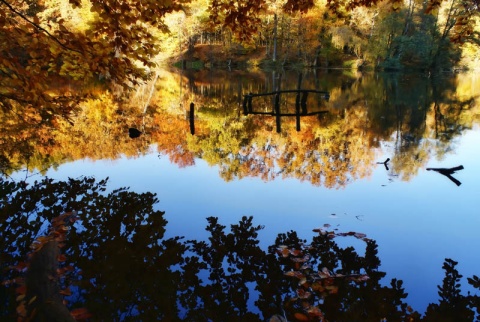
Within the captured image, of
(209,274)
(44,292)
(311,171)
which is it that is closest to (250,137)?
(311,171)

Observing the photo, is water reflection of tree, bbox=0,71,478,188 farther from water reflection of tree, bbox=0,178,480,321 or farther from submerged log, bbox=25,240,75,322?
submerged log, bbox=25,240,75,322

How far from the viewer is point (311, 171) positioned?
1007cm

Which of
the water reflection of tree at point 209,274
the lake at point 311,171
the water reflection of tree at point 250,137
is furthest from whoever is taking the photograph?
the water reflection of tree at point 250,137

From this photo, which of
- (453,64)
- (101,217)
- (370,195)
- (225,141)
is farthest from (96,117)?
(453,64)

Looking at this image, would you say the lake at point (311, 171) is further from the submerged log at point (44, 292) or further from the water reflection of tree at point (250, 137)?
the submerged log at point (44, 292)

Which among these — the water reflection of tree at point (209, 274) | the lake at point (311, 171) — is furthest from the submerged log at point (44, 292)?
the lake at point (311, 171)

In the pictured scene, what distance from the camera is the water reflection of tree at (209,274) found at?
13.4 ft

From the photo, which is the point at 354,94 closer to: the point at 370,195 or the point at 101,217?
the point at 370,195

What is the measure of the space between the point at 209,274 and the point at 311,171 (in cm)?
570

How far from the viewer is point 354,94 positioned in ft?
84.2

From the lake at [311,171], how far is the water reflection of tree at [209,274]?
300 mm

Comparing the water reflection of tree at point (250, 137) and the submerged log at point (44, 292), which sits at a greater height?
the submerged log at point (44, 292)

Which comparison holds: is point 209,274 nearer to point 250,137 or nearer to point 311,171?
point 311,171

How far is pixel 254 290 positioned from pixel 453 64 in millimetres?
57954
